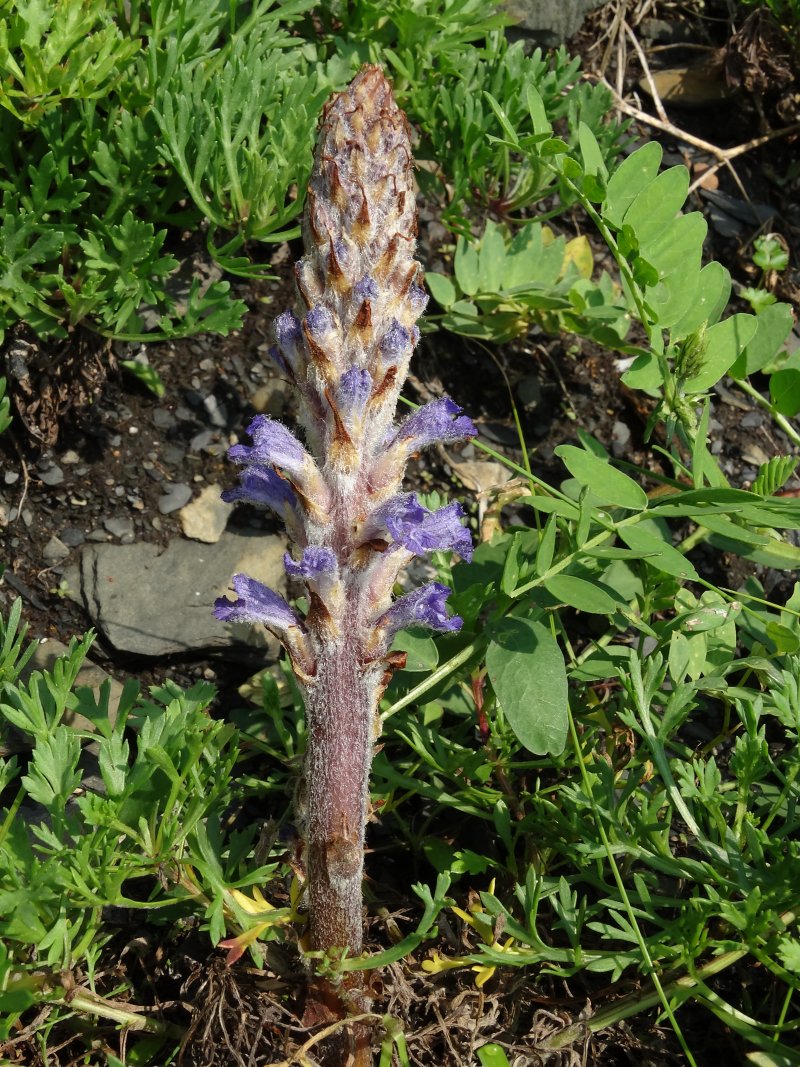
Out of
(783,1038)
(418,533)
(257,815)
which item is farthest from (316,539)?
(783,1038)

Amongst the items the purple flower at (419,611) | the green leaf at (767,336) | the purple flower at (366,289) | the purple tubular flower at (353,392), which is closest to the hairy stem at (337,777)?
the purple flower at (419,611)

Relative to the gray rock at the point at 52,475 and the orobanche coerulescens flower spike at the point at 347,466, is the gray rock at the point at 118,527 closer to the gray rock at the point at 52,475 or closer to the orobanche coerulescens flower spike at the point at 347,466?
the gray rock at the point at 52,475

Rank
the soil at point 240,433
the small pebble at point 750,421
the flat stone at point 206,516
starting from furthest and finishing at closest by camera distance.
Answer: the small pebble at point 750,421, the flat stone at point 206,516, the soil at point 240,433

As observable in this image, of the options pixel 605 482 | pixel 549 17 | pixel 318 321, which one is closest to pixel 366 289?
pixel 318 321

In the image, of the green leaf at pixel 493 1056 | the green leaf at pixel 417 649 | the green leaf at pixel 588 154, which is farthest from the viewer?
the green leaf at pixel 588 154

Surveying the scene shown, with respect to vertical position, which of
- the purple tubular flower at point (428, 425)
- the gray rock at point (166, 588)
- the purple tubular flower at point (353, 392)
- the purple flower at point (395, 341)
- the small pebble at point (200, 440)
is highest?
the purple flower at point (395, 341)

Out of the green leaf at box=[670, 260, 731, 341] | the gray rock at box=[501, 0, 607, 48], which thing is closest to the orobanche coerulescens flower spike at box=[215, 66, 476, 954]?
the green leaf at box=[670, 260, 731, 341]
